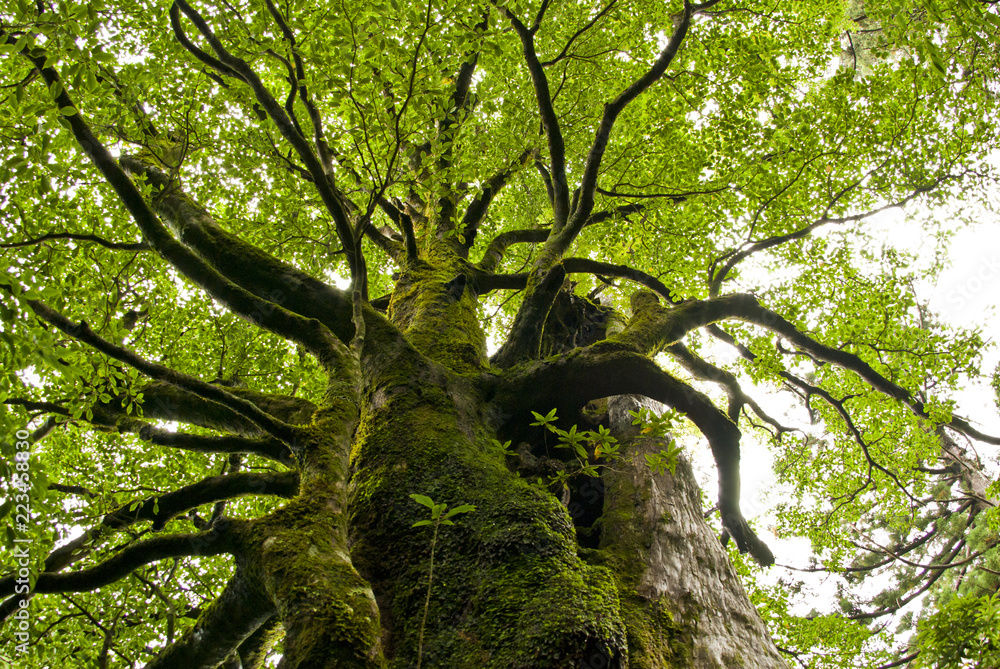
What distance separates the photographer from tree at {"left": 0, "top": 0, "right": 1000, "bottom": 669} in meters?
2.47

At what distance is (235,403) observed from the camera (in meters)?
2.79

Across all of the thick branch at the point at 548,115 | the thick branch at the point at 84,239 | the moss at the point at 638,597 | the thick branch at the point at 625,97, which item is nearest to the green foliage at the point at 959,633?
the moss at the point at 638,597

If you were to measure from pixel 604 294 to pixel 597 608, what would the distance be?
758 centimetres

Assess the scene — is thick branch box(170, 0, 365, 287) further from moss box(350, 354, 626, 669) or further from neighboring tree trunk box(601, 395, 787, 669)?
neighboring tree trunk box(601, 395, 787, 669)

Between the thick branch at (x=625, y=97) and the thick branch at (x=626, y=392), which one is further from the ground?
the thick branch at (x=625, y=97)

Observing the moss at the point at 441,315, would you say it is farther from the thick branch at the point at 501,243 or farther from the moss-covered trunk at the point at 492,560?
the thick branch at the point at 501,243

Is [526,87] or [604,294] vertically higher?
[526,87]

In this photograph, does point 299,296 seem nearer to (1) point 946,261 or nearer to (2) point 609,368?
(2) point 609,368

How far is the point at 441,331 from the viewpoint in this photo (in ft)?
15.8

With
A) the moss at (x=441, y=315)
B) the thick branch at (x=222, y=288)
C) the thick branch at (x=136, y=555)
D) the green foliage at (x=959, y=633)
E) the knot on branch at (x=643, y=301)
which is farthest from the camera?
the knot on branch at (x=643, y=301)

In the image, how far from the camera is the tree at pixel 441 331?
2.47 meters

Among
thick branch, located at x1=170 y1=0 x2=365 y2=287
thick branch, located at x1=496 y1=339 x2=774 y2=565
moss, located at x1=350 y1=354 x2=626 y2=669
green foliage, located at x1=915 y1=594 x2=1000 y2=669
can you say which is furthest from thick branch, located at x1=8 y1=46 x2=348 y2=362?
green foliage, located at x1=915 y1=594 x2=1000 y2=669

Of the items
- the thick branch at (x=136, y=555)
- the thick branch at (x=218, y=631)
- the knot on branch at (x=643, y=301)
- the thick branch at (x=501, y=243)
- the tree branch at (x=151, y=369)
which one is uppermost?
the thick branch at (x=501, y=243)

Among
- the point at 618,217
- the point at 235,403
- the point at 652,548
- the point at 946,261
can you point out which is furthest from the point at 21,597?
the point at 946,261
